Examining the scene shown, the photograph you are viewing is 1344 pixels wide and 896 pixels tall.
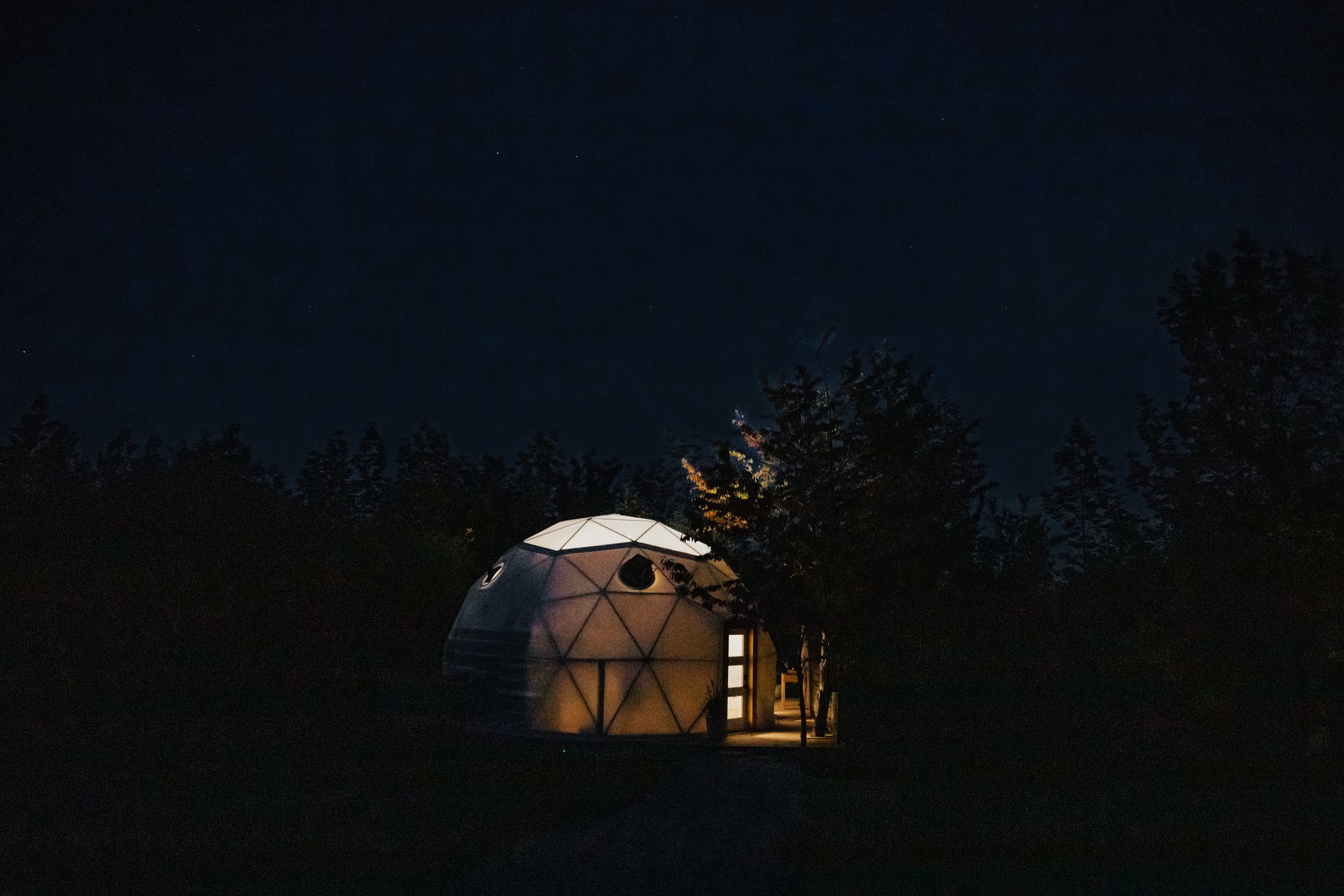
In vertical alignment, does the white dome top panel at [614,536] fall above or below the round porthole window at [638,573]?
above

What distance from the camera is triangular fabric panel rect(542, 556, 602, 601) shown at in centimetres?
1628

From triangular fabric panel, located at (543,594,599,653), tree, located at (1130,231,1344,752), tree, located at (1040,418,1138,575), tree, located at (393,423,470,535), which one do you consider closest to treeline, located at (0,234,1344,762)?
tree, located at (1130,231,1344,752)

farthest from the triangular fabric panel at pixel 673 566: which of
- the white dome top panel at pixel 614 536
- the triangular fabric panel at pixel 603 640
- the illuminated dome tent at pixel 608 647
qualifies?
the triangular fabric panel at pixel 603 640

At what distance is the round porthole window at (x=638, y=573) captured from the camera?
16484 millimetres

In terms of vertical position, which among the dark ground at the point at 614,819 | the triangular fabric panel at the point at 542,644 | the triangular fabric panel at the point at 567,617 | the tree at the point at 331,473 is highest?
the tree at the point at 331,473

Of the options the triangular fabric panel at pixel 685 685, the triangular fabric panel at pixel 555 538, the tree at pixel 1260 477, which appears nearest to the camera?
the tree at pixel 1260 477

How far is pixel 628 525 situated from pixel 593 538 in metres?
1.01

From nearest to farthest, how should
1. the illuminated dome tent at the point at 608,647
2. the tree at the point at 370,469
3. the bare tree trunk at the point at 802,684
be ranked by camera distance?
the bare tree trunk at the point at 802,684, the illuminated dome tent at the point at 608,647, the tree at the point at 370,469

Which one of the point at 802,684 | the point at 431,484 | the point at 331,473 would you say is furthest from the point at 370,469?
the point at 802,684

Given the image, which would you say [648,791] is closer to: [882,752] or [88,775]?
[882,752]

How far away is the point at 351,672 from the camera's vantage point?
1617 cm

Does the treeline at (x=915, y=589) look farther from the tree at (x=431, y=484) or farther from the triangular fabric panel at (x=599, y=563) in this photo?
the tree at (x=431, y=484)

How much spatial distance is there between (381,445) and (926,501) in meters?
63.9

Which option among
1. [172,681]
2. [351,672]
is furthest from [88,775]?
[351,672]
